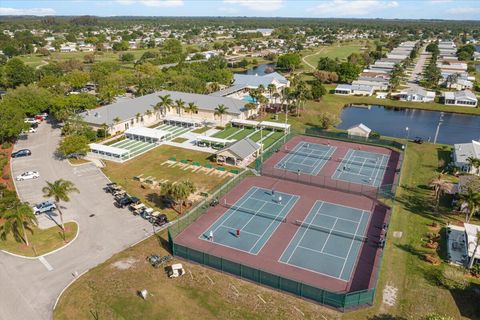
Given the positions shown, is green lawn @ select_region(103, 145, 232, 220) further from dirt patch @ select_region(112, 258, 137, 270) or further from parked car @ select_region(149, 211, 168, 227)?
dirt patch @ select_region(112, 258, 137, 270)

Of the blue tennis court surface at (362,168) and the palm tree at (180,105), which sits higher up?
the palm tree at (180,105)

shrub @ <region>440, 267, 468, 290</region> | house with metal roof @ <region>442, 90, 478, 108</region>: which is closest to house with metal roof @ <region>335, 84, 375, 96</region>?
house with metal roof @ <region>442, 90, 478, 108</region>

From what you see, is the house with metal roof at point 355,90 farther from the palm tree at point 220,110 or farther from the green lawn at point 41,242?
the green lawn at point 41,242


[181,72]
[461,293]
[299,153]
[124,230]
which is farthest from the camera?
[181,72]

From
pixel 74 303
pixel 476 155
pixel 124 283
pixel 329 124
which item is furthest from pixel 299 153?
pixel 74 303

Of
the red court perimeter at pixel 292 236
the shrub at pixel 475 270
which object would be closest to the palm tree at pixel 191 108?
the red court perimeter at pixel 292 236

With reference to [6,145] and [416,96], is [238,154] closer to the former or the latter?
[6,145]

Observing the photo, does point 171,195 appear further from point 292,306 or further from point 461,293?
point 461,293

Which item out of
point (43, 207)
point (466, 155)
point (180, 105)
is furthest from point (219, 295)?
point (180, 105)

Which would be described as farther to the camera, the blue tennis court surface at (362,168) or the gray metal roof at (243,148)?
the gray metal roof at (243,148)
